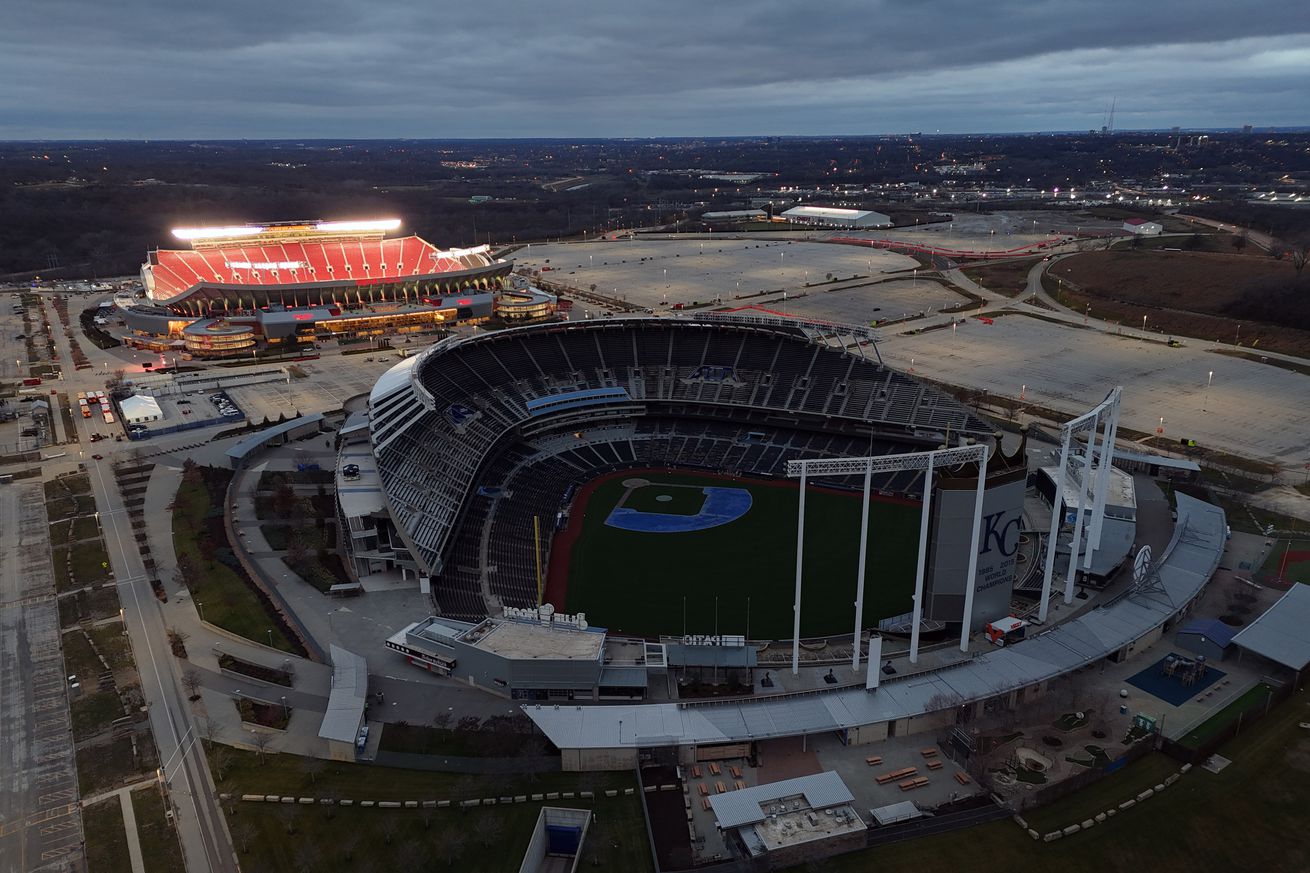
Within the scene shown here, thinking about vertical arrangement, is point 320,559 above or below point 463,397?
below

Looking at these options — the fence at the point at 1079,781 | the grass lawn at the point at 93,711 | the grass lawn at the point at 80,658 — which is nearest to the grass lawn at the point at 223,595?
the grass lawn at the point at 80,658

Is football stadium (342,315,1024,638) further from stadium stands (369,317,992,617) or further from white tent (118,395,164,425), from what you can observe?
white tent (118,395,164,425)

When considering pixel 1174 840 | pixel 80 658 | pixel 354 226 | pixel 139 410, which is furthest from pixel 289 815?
pixel 354 226

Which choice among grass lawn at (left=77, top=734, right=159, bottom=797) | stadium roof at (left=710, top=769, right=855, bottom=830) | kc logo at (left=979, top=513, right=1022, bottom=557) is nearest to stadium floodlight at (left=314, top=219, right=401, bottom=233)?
grass lawn at (left=77, top=734, right=159, bottom=797)

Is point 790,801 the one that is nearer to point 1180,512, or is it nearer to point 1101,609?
point 1101,609

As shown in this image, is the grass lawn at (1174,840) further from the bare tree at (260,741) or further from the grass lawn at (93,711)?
the grass lawn at (93,711)

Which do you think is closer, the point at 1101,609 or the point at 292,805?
the point at 292,805

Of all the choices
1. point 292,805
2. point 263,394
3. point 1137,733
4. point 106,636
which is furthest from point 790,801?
point 263,394
